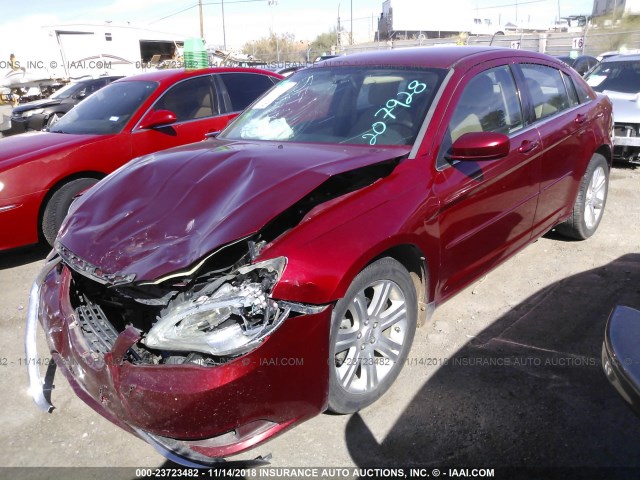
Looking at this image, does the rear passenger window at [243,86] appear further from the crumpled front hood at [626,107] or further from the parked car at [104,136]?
the crumpled front hood at [626,107]

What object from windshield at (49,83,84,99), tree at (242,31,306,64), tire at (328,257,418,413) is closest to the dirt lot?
tire at (328,257,418,413)

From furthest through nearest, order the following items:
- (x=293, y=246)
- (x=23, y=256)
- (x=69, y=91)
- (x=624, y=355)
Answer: (x=69, y=91) → (x=23, y=256) → (x=293, y=246) → (x=624, y=355)

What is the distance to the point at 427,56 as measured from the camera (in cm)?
368

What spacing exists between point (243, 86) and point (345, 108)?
3.48 metres

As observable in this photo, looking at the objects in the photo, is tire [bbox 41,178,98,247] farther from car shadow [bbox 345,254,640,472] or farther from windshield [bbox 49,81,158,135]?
car shadow [bbox 345,254,640,472]

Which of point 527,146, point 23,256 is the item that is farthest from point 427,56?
point 23,256

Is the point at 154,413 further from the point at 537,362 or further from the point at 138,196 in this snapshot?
the point at 537,362

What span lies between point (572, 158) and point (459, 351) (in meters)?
2.03

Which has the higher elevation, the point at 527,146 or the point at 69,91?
the point at 527,146

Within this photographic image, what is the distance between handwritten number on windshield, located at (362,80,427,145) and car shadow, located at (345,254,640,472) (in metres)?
1.36

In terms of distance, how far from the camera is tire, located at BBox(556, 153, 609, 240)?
Answer: 4816mm

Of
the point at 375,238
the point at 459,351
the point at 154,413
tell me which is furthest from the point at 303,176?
the point at 459,351

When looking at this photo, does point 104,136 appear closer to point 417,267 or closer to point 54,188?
point 54,188

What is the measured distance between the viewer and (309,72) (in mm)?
4105
